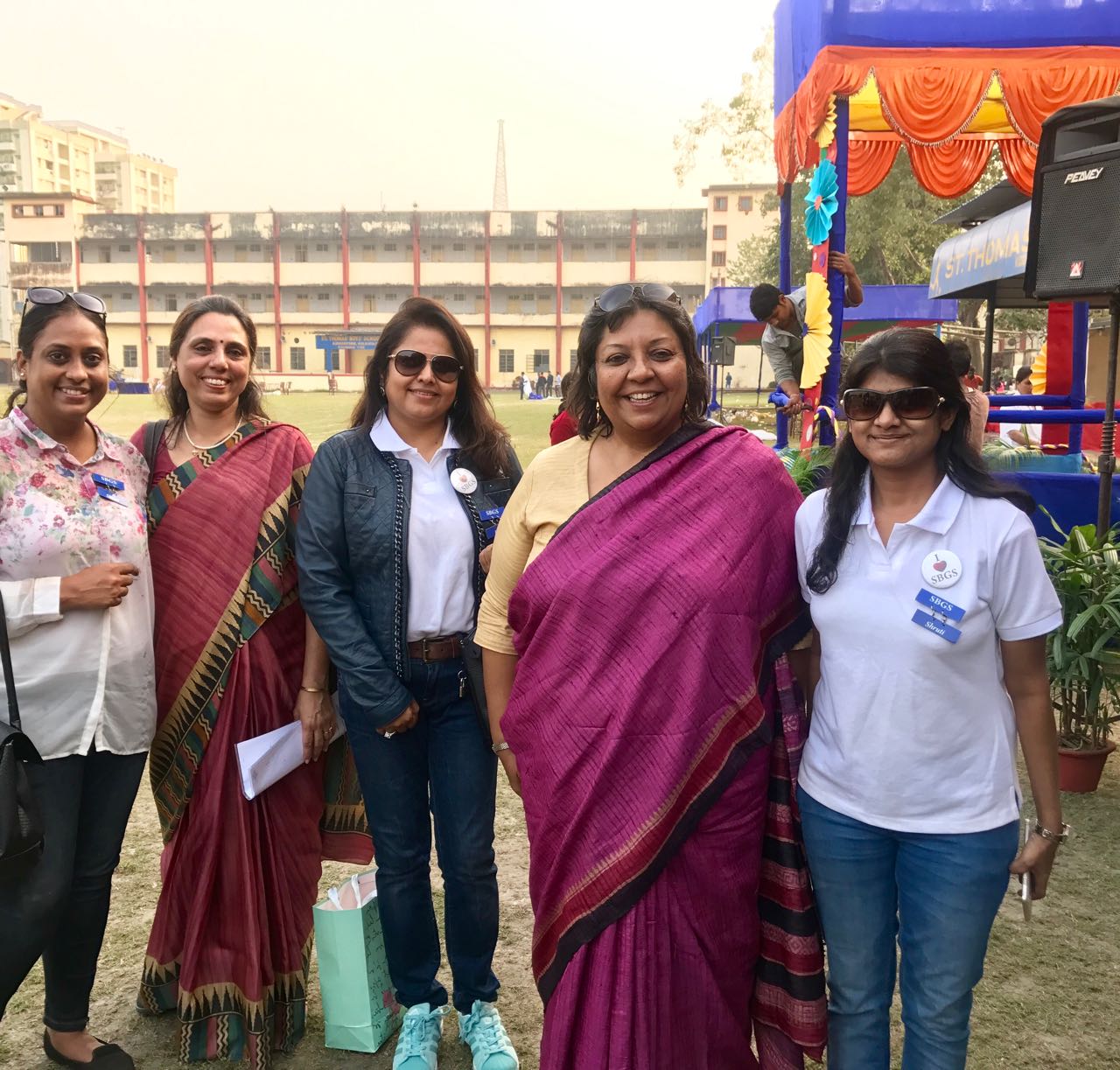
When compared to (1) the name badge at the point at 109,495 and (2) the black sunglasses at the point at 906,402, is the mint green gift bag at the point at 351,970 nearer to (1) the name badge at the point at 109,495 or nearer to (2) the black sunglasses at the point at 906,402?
(1) the name badge at the point at 109,495

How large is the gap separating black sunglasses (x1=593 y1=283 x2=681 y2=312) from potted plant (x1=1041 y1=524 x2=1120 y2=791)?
2925 millimetres

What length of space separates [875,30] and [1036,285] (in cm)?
245

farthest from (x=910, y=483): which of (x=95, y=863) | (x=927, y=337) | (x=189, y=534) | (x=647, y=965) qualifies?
(x=95, y=863)

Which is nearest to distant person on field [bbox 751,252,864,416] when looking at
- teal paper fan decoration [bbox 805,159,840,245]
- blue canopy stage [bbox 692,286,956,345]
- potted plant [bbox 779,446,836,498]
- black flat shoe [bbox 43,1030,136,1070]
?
teal paper fan decoration [bbox 805,159,840,245]

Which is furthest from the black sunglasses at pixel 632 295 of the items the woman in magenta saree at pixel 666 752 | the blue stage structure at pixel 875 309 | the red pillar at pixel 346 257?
the red pillar at pixel 346 257

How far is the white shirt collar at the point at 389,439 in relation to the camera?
2473mm

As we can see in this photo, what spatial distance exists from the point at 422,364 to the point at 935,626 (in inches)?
54.0

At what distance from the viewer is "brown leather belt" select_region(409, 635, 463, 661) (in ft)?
7.89

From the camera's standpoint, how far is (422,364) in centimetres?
245

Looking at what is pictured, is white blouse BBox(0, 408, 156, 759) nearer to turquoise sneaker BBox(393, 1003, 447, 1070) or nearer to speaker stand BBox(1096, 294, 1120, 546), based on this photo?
turquoise sneaker BBox(393, 1003, 447, 1070)

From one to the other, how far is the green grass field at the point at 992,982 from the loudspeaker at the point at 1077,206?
2.37 m

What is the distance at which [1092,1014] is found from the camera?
8.93ft

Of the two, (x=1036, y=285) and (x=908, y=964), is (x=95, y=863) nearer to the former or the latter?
(x=908, y=964)

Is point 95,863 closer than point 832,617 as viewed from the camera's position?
No
